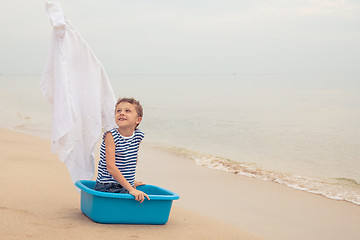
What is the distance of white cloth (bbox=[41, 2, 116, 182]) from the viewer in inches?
146

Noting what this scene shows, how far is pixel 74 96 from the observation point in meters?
3.99

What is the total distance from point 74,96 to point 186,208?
2114 millimetres

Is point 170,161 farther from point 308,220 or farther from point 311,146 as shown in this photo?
point 311,146

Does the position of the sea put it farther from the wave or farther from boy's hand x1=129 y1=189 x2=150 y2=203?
boy's hand x1=129 y1=189 x2=150 y2=203

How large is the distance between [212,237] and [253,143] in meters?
8.72

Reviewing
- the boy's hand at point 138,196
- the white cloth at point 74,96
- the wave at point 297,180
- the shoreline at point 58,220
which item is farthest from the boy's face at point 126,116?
the wave at point 297,180

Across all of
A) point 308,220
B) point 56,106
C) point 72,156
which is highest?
point 56,106

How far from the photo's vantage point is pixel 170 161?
28.7 feet

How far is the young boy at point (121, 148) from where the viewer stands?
360 centimetres

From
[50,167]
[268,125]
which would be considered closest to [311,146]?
[268,125]

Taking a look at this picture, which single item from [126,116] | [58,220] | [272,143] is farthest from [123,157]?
[272,143]

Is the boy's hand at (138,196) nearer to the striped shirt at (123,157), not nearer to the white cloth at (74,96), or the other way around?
the striped shirt at (123,157)

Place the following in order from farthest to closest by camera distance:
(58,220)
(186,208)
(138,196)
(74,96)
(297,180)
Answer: (297,180), (186,208), (74,96), (58,220), (138,196)

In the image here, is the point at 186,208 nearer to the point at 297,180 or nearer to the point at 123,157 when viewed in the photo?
the point at 123,157
